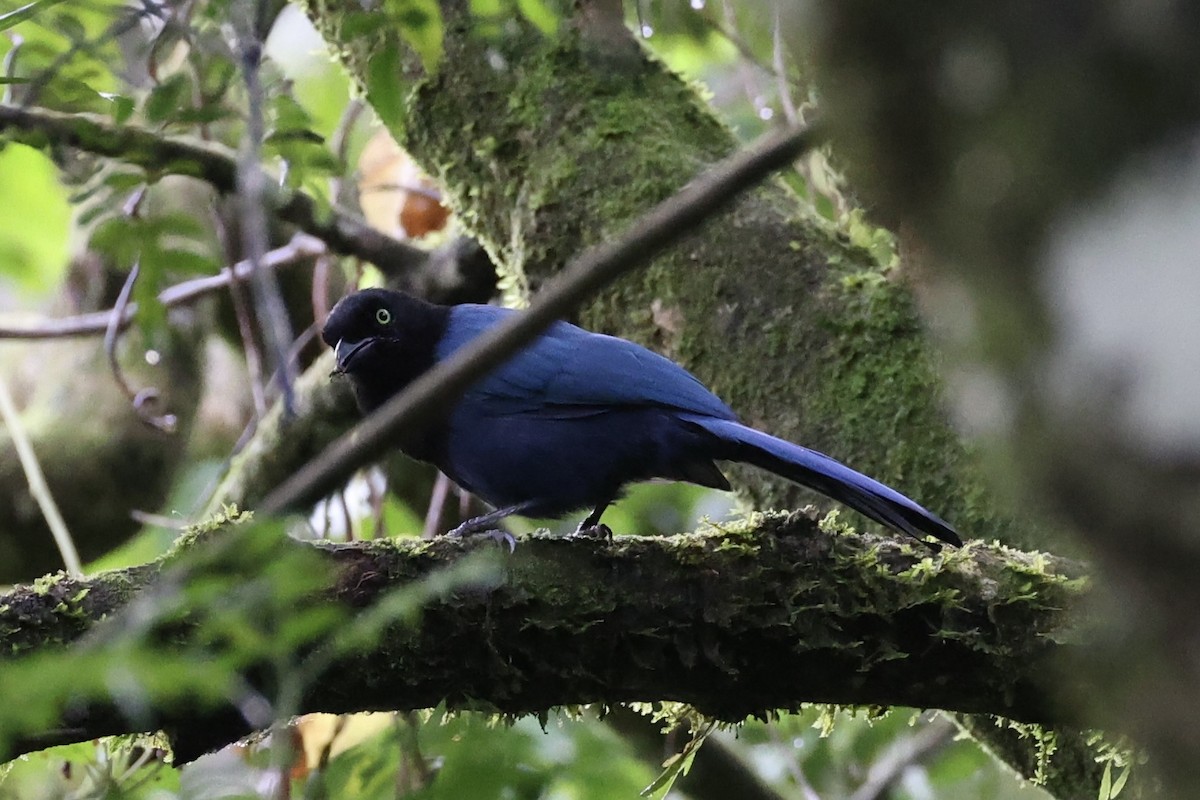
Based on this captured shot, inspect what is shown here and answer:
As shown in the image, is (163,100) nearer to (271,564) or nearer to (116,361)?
(271,564)

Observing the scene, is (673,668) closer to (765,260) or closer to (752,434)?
(752,434)

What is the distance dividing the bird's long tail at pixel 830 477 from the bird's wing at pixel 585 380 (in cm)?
14

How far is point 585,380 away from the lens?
146 inches

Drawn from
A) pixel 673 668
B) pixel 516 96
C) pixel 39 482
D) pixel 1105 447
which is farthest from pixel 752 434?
pixel 39 482

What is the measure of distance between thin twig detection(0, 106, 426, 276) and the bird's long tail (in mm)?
1416

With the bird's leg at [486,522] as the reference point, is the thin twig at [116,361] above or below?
below

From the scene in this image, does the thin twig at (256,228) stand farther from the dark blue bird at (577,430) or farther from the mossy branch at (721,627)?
the dark blue bird at (577,430)

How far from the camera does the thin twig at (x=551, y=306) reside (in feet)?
3.32

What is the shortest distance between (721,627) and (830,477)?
79cm

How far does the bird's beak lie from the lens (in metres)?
3.95

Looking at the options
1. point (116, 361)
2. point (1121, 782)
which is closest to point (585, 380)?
point (1121, 782)

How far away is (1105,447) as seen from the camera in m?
0.74

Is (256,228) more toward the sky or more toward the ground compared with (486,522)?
more toward the ground

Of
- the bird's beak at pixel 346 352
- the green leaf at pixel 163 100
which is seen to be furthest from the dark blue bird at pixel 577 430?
the green leaf at pixel 163 100
